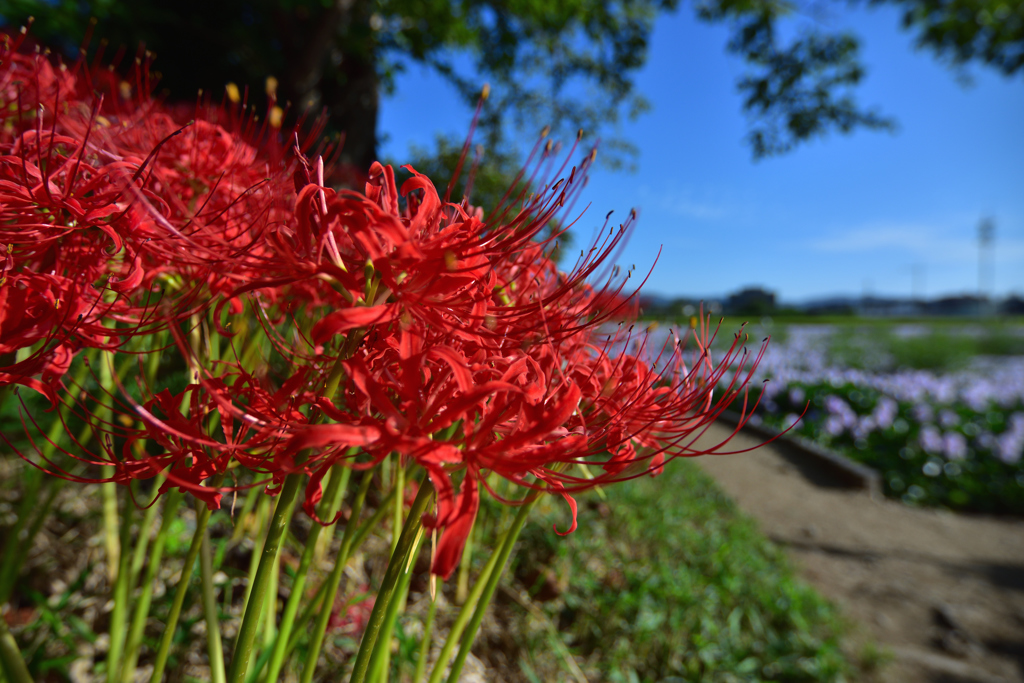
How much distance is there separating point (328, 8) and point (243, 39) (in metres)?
0.90

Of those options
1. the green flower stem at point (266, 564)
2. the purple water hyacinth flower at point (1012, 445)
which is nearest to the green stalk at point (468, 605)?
the green flower stem at point (266, 564)

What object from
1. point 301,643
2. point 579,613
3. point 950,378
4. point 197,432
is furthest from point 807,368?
point 197,432

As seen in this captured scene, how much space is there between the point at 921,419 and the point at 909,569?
10.8 feet

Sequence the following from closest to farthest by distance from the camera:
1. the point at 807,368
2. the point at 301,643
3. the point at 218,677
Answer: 1. the point at 218,677
2. the point at 301,643
3. the point at 807,368

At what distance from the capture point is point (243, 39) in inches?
196

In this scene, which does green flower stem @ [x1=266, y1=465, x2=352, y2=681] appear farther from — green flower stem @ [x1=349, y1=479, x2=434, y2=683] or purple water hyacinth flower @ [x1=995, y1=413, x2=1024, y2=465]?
purple water hyacinth flower @ [x1=995, y1=413, x2=1024, y2=465]

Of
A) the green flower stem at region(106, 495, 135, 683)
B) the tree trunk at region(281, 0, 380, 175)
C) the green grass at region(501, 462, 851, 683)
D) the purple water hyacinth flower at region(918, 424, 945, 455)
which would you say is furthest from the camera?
the purple water hyacinth flower at region(918, 424, 945, 455)

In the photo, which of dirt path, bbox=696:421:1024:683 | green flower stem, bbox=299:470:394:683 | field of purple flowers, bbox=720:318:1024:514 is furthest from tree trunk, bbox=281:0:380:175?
dirt path, bbox=696:421:1024:683

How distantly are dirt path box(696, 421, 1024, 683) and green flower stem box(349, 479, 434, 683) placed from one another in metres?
3.27

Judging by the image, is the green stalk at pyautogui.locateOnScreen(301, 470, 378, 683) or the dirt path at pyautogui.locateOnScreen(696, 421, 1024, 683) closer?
the green stalk at pyautogui.locateOnScreen(301, 470, 378, 683)

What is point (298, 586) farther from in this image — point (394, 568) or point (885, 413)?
point (885, 413)

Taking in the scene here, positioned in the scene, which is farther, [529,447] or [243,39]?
[243,39]

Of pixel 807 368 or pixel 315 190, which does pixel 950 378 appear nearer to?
pixel 807 368

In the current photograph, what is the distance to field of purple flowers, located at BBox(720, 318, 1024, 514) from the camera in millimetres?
5680
